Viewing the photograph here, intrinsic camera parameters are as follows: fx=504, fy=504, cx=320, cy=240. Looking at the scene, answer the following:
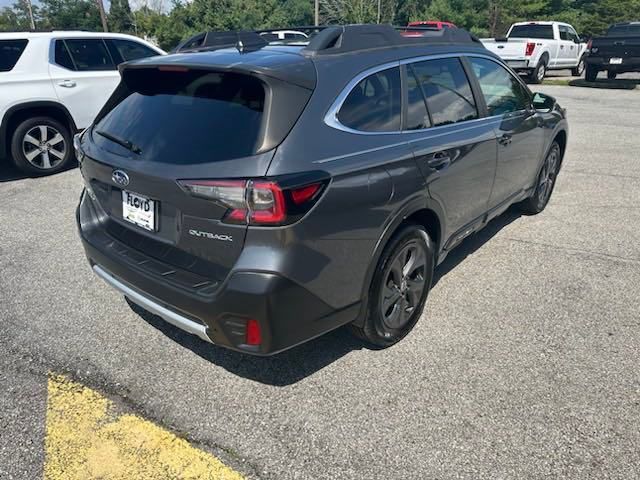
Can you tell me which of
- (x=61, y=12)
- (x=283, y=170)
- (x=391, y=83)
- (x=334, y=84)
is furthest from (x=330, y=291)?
(x=61, y=12)

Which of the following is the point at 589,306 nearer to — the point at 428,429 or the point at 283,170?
the point at 428,429

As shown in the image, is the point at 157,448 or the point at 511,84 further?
the point at 511,84

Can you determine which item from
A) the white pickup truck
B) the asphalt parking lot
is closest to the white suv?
the asphalt parking lot

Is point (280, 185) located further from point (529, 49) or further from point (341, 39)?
point (529, 49)

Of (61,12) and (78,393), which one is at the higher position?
(61,12)

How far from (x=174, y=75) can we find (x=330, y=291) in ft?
4.58

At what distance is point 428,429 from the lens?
7.98ft

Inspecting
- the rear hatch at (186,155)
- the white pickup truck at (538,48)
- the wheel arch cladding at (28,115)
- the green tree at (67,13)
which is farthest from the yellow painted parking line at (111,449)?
the green tree at (67,13)

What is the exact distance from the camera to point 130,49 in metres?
7.57

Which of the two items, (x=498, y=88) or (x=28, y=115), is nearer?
(x=498, y=88)

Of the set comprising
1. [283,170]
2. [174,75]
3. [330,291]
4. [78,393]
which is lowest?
[78,393]

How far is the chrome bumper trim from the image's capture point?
2404mm

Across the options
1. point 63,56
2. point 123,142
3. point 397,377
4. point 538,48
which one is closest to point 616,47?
point 538,48

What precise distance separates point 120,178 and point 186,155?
1.55 feet
